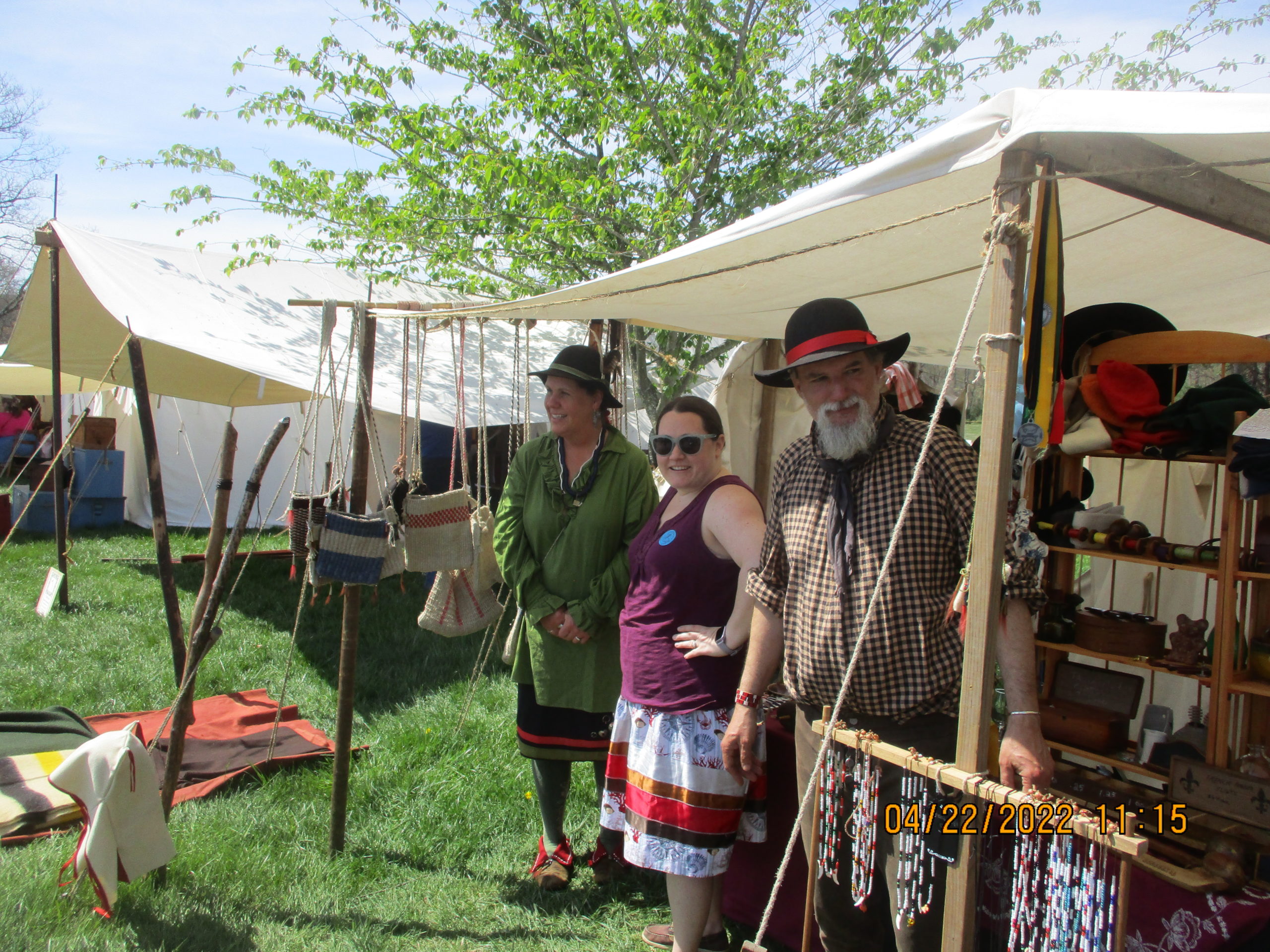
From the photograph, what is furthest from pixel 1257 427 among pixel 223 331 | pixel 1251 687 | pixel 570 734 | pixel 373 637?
pixel 223 331

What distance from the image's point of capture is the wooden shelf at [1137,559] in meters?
2.17

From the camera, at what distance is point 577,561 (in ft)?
8.30

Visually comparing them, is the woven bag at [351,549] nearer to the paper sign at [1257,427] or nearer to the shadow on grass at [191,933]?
the shadow on grass at [191,933]

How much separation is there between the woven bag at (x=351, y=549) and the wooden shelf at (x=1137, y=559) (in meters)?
2.02

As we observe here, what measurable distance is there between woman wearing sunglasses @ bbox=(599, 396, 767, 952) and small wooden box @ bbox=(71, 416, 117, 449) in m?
9.48

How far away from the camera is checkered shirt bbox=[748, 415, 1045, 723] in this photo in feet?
4.98

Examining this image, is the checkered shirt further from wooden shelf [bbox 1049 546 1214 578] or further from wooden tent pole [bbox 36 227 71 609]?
wooden tent pole [bbox 36 227 71 609]

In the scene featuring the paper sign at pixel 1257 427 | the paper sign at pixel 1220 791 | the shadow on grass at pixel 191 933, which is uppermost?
the paper sign at pixel 1257 427

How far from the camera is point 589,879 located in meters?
2.71

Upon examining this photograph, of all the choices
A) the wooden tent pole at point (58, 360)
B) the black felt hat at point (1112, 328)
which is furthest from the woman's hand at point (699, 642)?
the wooden tent pole at point (58, 360)

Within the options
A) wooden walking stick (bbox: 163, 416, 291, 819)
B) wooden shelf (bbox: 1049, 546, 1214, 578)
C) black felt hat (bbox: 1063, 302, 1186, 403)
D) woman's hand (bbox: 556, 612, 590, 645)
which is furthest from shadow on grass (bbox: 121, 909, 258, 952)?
black felt hat (bbox: 1063, 302, 1186, 403)

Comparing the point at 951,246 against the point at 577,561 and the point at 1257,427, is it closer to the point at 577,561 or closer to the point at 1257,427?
the point at 1257,427
